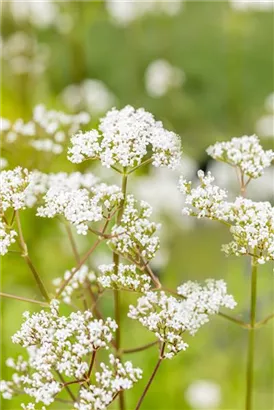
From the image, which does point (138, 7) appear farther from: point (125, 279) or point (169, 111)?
point (125, 279)

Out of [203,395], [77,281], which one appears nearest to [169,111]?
[203,395]

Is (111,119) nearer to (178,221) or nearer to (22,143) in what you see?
(22,143)

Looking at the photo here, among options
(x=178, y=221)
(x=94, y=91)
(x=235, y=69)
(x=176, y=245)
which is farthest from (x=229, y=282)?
(x=235, y=69)

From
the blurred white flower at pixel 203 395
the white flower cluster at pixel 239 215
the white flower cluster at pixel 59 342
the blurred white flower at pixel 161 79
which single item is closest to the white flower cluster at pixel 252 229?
the white flower cluster at pixel 239 215

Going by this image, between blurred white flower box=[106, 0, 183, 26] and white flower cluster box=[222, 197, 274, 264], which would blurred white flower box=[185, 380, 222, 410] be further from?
blurred white flower box=[106, 0, 183, 26]

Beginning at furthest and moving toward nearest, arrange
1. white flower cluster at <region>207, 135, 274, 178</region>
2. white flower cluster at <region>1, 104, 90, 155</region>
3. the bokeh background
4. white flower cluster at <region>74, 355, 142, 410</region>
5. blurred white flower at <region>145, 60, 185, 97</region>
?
blurred white flower at <region>145, 60, 185, 97</region>, the bokeh background, white flower cluster at <region>1, 104, 90, 155</region>, white flower cluster at <region>207, 135, 274, 178</region>, white flower cluster at <region>74, 355, 142, 410</region>

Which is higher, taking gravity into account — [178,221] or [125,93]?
[125,93]

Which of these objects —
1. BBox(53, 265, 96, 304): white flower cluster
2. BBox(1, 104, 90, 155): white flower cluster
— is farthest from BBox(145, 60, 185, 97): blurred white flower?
BBox(53, 265, 96, 304): white flower cluster

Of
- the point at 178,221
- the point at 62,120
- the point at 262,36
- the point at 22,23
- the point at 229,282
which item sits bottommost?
the point at 62,120
